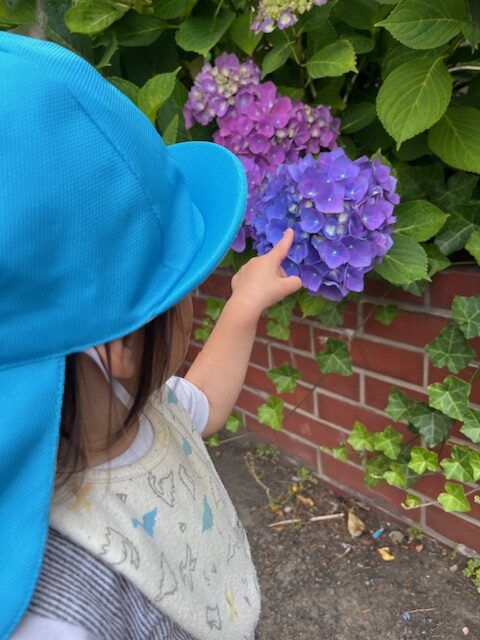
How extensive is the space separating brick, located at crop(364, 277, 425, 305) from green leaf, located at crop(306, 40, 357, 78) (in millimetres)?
493

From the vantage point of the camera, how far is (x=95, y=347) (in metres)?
0.64

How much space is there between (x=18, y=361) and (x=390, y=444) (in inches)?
48.0

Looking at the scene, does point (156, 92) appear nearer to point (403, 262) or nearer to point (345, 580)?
point (403, 262)

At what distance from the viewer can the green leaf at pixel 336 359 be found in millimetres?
1587

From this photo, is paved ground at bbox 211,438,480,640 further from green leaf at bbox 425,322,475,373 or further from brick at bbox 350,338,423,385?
green leaf at bbox 425,322,475,373

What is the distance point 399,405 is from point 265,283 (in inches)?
27.1

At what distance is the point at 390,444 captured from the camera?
1.60m

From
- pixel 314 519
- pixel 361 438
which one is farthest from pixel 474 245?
pixel 314 519

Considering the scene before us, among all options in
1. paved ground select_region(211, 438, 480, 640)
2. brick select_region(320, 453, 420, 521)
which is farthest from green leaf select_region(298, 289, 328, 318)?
paved ground select_region(211, 438, 480, 640)

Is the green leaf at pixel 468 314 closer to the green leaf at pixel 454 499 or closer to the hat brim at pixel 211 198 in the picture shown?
the green leaf at pixel 454 499

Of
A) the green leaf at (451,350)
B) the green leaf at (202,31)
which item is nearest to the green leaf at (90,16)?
the green leaf at (202,31)

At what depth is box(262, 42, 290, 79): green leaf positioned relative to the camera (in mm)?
1274

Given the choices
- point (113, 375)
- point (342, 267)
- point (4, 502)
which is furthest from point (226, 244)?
point (342, 267)

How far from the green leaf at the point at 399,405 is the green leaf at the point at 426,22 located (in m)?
0.80
